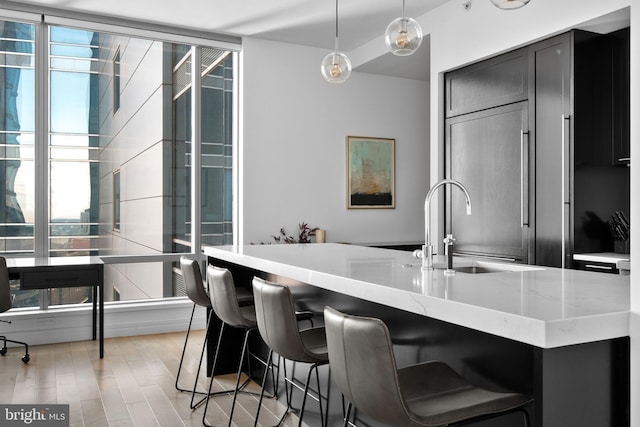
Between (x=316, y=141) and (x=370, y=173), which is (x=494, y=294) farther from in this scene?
(x=370, y=173)

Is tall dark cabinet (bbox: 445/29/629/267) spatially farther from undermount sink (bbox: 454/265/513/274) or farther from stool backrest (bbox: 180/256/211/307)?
stool backrest (bbox: 180/256/211/307)

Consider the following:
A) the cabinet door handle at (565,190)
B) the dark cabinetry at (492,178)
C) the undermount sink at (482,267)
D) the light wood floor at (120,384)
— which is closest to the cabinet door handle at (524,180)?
the dark cabinetry at (492,178)

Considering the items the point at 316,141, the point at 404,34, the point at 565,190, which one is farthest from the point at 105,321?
the point at 565,190

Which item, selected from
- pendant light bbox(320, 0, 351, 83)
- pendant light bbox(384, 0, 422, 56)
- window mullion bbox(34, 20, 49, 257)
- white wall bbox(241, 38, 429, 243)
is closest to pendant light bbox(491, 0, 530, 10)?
pendant light bbox(384, 0, 422, 56)

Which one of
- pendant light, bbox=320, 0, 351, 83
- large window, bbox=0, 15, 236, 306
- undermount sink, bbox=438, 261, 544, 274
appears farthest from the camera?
large window, bbox=0, 15, 236, 306

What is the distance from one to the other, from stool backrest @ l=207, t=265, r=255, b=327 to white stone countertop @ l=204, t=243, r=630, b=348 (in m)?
0.24

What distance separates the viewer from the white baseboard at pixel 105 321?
4992 millimetres

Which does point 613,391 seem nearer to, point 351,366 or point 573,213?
point 351,366

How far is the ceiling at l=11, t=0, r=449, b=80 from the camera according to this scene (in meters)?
4.94

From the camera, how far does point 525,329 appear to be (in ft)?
4.92

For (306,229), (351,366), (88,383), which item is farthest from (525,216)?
(88,383)

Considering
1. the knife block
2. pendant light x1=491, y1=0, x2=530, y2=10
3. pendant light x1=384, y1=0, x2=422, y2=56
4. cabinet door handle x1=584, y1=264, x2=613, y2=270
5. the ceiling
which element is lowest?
cabinet door handle x1=584, y1=264, x2=613, y2=270

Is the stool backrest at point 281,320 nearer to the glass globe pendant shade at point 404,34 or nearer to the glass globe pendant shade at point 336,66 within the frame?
the glass globe pendant shade at point 404,34

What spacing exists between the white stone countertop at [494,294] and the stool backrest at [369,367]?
28 cm
